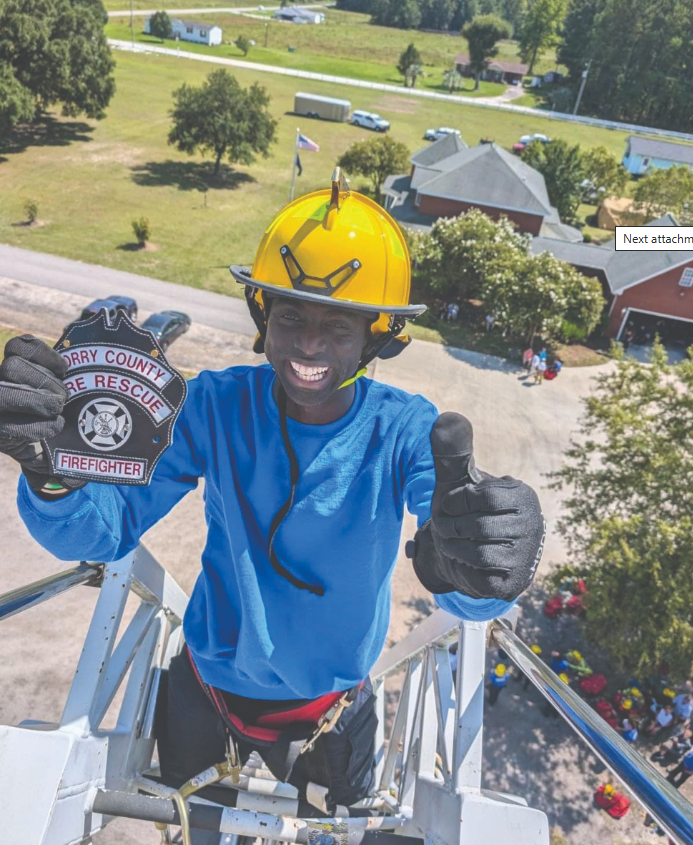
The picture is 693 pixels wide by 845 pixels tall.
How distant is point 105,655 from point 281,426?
176 centimetres

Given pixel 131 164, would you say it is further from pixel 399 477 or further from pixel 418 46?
pixel 418 46

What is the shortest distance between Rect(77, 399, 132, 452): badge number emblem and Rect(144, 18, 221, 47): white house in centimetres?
10125

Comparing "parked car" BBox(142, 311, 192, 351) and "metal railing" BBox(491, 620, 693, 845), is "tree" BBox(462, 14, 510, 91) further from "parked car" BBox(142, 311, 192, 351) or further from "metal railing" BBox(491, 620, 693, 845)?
"metal railing" BBox(491, 620, 693, 845)

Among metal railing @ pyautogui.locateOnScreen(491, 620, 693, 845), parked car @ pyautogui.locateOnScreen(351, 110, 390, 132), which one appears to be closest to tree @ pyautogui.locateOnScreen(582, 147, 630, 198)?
parked car @ pyautogui.locateOnScreen(351, 110, 390, 132)

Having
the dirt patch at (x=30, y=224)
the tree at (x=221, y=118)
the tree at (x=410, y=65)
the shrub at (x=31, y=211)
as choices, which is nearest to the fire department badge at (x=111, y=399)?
the dirt patch at (x=30, y=224)

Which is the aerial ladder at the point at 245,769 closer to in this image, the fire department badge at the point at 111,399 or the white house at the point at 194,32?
the fire department badge at the point at 111,399

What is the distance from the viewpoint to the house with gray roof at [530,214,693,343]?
2765 centimetres

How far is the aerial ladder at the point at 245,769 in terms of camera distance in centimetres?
261

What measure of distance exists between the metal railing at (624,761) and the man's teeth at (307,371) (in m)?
1.87

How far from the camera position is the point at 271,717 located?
12.7 ft

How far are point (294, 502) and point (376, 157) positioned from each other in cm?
4143

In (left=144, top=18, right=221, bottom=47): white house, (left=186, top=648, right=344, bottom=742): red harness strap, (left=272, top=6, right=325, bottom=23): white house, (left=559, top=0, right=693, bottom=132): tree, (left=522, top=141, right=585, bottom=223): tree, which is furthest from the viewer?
(left=272, top=6, right=325, bottom=23): white house

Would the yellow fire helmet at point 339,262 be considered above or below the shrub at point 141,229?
above

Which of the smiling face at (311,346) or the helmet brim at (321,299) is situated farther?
the smiling face at (311,346)
